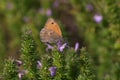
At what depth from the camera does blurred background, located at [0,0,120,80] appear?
14.8 ft

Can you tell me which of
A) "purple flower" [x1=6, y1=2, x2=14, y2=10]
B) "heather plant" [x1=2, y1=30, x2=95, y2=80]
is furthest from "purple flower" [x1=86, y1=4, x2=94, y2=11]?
"heather plant" [x1=2, y1=30, x2=95, y2=80]

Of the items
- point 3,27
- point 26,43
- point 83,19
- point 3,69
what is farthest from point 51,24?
point 3,27

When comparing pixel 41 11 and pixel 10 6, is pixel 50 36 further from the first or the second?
pixel 10 6

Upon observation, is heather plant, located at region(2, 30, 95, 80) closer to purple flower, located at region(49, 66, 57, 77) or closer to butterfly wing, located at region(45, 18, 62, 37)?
purple flower, located at region(49, 66, 57, 77)

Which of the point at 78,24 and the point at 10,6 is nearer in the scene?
the point at 78,24

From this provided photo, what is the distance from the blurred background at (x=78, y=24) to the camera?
4512 mm

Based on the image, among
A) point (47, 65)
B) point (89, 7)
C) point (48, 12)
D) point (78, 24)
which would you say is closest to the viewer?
point (47, 65)

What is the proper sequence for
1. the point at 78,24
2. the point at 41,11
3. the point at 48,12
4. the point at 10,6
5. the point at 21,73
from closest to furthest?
the point at 21,73 → the point at 78,24 → the point at 48,12 → the point at 41,11 → the point at 10,6

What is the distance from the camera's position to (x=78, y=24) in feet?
17.6

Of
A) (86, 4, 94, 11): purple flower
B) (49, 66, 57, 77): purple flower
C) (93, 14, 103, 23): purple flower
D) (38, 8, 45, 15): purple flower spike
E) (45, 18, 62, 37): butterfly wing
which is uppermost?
(38, 8, 45, 15): purple flower spike

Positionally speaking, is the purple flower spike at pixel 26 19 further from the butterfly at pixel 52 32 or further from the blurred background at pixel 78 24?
the butterfly at pixel 52 32

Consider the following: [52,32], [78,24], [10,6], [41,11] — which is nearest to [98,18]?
[78,24]

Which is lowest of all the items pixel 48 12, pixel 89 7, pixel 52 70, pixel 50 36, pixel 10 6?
pixel 52 70

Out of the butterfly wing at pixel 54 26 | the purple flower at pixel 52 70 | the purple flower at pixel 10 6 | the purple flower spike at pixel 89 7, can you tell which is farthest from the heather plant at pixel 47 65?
the purple flower at pixel 10 6
